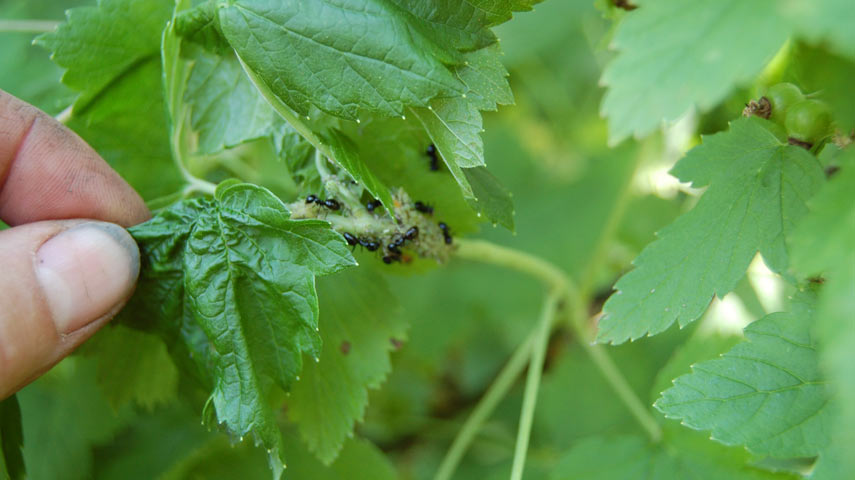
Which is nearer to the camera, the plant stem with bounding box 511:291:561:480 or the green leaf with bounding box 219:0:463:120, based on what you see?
the green leaf with bounding box 219:0:463:120

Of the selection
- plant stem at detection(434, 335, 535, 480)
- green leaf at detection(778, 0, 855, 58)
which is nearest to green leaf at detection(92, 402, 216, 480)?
plant stem at detection(434, 335, 535, 480)

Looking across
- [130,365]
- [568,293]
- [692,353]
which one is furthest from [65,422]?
[692,353]

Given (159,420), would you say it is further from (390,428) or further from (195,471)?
(390,428)

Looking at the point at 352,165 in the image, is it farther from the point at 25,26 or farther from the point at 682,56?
the point at 25,26

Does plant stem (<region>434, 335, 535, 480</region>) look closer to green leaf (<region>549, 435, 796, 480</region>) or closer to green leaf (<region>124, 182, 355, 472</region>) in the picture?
green leaf (<region>549, 435, 796, 480</region>)

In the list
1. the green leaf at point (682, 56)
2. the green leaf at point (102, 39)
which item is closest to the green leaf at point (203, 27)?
the green leaf at point (102, 39)

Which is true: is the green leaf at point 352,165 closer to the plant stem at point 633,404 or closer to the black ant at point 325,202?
the black ant at point 325,202

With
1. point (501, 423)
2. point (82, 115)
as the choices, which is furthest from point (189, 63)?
point (501, 423)
